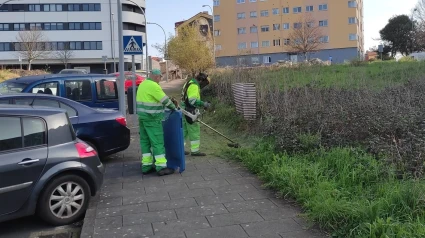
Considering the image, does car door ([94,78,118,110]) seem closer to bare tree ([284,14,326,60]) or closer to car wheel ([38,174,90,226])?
car wheel ([38,174,90,226])

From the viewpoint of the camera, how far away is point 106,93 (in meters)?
11.0

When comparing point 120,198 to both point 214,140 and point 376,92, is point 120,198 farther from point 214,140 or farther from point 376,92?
point 376,92

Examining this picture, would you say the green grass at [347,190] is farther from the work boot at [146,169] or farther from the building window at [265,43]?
the building window at [265,43]

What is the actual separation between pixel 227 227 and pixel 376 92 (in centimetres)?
650

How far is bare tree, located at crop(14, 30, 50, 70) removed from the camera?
59.6 meters

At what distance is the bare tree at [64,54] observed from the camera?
64.8 metres

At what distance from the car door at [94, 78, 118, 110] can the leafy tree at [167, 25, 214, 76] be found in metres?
19.7

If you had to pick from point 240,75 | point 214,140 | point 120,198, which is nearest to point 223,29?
point 240,75

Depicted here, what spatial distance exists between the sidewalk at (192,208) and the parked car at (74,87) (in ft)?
11.5

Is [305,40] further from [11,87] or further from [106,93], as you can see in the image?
[11,87]

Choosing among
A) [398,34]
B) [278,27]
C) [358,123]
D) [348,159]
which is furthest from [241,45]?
[348,159]

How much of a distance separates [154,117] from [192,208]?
7.27ft

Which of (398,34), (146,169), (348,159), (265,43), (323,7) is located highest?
(323,7)

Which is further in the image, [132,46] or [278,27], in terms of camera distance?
[278,27]
